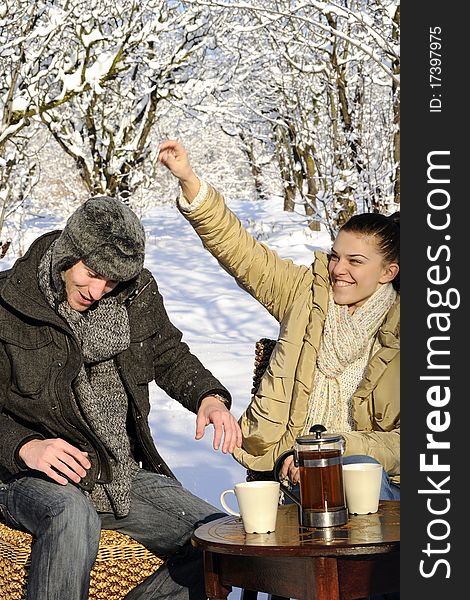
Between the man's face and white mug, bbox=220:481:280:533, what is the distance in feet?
2.60

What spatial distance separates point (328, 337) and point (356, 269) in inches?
9.4

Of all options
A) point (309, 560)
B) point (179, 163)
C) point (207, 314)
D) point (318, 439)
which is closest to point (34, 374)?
point (179, 163)

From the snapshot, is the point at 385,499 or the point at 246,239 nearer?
the point at 385,499

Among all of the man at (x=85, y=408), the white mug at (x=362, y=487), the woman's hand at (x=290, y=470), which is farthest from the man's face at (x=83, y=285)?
the white mug at (x=362, y=487)

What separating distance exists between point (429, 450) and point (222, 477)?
12.2ft

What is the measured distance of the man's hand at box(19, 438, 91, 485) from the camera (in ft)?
9.04

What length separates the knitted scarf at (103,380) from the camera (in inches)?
117

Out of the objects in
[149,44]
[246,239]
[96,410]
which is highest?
[149,44]

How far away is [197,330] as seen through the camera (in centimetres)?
1103

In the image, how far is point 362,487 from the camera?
8.32 ft

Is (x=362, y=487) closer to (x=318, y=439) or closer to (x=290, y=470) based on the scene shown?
(x=318, y=439)

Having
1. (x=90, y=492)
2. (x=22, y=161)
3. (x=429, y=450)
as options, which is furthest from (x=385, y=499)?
(x=22, y=161)

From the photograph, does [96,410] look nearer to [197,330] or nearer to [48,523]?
[48,523]

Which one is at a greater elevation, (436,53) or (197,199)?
(197,199)
